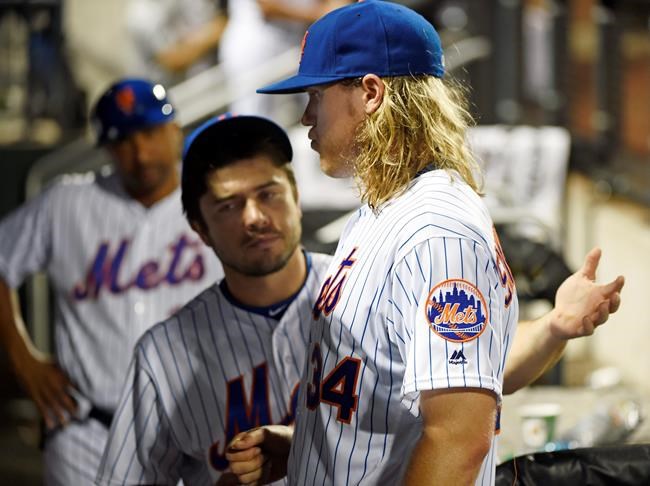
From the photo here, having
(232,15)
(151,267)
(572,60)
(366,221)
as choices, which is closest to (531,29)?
(572,60)

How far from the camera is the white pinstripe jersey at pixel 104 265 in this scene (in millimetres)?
3902

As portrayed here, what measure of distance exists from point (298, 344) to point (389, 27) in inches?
35.8

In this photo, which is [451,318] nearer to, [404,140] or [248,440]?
Result: [404,140]

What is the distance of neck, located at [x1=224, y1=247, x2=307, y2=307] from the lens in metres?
2.78

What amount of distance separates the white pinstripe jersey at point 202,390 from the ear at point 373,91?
29.9 inches

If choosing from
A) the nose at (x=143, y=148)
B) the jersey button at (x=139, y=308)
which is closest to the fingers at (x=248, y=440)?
the jersey button at (x=139, y=308)

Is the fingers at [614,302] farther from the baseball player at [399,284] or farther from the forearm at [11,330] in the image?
the forearm at [11,330]

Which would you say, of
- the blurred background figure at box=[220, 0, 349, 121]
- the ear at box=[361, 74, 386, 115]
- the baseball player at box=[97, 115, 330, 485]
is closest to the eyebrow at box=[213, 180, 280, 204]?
the baseball player at box=[97, 115, 330, 485]

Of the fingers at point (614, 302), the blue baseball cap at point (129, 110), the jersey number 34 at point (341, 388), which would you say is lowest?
the jersey number 34 at point (341, 388)

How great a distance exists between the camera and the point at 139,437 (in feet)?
8.84

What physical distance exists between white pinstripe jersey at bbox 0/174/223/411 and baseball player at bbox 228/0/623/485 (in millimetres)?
1676

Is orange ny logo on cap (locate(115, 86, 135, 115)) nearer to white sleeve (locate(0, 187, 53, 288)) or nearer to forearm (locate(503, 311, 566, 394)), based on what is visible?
white sleeve (locate(0, 187, 53, 288))

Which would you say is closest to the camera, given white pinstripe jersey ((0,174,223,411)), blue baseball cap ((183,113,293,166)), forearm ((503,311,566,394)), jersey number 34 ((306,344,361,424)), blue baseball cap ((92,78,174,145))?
jersey number 34 ((306,344,361,424))

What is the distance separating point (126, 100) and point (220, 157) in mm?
1391
